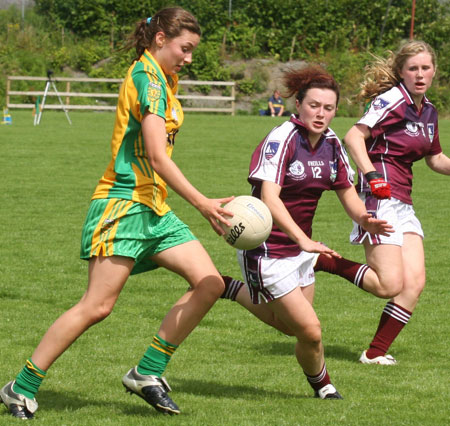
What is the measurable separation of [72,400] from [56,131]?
21.8m

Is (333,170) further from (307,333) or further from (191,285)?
(191,285)

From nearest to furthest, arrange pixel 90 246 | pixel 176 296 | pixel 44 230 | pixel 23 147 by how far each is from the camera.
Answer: pixel 90 246 → pixel 176 296 → pixel 44 230 → pixel 23 147

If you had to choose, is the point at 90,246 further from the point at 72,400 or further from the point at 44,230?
the point at 44,230

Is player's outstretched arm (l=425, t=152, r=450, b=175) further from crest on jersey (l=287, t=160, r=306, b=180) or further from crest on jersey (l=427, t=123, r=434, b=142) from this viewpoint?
crest on jersey (l=287, t=160, r=306, b=180)

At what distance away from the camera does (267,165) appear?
16.5ft

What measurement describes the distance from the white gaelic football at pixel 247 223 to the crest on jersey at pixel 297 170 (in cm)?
43

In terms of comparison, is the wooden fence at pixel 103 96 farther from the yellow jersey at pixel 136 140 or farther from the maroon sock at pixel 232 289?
the yellow jersey at pixel 136 140

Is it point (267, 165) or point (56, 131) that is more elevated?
point (267, 165)

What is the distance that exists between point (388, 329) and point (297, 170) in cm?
171

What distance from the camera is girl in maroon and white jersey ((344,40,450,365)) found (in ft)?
20.1

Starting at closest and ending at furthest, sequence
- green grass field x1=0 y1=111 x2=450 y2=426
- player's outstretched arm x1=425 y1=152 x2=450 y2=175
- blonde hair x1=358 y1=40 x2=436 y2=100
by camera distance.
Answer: green grass field x1=0 y1=111 x2=450 y2=426 < blonde hair x1=358 y1=40 x2=436 y2=100 < player's outstretched arm x1=425 y1=152 x2=450 y2=175

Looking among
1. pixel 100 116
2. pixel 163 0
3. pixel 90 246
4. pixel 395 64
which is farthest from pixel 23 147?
pixel 163 0

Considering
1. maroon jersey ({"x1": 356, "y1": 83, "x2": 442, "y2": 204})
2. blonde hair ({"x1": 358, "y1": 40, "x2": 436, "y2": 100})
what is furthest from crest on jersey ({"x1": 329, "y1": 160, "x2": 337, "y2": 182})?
blonde hair ({"x1": 358, "y1": 40, "x2": 436, "y2": 100})

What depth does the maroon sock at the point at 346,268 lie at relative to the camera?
600cm
